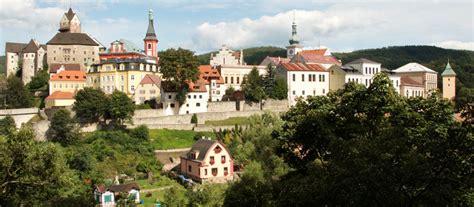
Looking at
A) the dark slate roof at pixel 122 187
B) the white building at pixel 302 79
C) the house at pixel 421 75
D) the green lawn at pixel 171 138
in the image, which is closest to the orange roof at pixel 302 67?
the white building at pixel 302 79

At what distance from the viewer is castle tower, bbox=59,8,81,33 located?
8706cm

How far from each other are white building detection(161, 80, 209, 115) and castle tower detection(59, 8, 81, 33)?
33.5m

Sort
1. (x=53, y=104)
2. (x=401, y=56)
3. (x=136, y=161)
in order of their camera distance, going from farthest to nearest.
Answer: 1. (x=401, y=56)
2. (x=53, y=104)
3. (x=136, y=161)

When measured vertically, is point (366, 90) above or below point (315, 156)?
above

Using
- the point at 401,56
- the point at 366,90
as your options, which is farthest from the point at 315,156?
the point at 401,56

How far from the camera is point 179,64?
57.5 m

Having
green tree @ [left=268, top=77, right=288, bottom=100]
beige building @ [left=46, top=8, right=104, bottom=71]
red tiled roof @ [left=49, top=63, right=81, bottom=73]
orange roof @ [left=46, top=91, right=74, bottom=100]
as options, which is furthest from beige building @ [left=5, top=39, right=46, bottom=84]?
green tree @ [left=268, top=77, right=288, bottom=100]

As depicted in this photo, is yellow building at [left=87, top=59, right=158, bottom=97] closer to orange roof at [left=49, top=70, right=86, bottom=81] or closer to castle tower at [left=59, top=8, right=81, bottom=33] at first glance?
orange roof at [left=49, top=70, right=86, bottom=81]

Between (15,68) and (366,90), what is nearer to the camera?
(366,90)

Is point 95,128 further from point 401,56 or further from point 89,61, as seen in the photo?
point 401,56

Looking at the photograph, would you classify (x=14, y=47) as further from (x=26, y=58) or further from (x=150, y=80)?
(x=150, y=80)

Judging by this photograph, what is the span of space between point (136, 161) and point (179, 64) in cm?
1266

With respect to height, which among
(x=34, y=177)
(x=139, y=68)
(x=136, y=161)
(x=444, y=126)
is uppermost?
(x=139, y=68)

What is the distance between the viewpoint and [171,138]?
5634 centimetres
